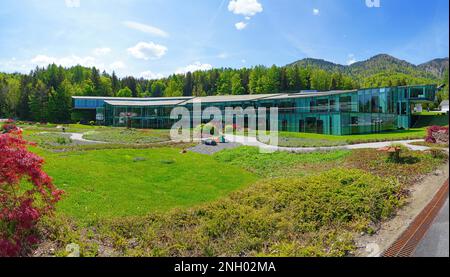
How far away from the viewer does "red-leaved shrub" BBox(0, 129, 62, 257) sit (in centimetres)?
431

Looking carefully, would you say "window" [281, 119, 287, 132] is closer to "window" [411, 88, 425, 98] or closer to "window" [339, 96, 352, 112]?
"window" [339, 96, 352, 112]

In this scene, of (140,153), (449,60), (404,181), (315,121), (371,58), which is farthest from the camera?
(315,121)

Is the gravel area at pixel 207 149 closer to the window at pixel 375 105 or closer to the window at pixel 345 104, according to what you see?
the window at pixel 345 104

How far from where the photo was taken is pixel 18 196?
4.94 m

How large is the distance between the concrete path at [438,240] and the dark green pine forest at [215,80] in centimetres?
150

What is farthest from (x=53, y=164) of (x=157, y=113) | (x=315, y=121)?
(x=157, y=113)

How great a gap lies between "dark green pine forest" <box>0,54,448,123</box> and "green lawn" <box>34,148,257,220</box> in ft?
5.58

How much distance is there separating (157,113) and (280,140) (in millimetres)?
14725

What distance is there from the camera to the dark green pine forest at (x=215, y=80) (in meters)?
4.75

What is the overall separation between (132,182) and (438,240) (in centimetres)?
648

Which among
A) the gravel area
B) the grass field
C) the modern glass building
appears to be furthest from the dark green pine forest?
the gravel area

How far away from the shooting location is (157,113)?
1005 inches

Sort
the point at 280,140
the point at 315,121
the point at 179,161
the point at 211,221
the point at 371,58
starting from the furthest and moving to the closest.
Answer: the point at 315,121, the point at 280,140, the point at 179,161, the point at 211,221, the point at 371,58

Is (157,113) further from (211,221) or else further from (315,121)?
(211,221)
